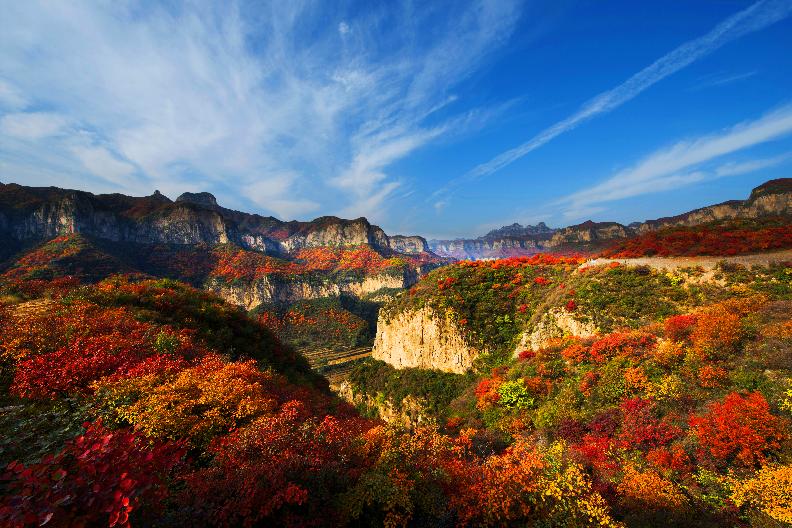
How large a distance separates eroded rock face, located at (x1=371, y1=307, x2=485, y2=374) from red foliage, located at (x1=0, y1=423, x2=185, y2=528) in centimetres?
4017

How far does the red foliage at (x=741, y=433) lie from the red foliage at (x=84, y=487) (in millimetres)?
20023

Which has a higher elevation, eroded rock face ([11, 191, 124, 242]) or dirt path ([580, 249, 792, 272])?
eroded rock face ([11, 191, 124, 242])

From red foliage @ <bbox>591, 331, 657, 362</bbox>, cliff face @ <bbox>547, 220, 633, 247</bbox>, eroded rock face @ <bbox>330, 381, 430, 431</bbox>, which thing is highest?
cliff face @ <bbox>547, 220, 633, 247</bbox>

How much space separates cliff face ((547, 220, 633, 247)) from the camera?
14131 cm

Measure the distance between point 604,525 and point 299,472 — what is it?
9.55m

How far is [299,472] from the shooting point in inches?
299

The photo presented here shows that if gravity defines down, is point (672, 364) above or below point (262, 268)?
below

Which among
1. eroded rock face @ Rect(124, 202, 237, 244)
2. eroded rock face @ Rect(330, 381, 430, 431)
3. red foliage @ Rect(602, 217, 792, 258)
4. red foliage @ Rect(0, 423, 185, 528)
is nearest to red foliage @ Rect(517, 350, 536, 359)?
eroded rock face @ Rect(330, 381, 430, 431)

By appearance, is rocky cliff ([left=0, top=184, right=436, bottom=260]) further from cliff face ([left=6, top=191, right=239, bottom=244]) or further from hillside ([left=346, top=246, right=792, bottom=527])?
hillside ([left=346, top=246, right=792, bottom=527])

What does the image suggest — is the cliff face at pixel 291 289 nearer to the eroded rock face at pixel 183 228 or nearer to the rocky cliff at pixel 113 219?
the eroded rock face at pixel 183 228

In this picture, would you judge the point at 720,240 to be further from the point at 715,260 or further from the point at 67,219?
the point at 67,219

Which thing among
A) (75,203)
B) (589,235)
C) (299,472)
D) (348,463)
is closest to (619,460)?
(348,463)

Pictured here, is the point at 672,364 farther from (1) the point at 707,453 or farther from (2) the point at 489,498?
(2) the point at 489,498

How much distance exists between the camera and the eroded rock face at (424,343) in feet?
138
